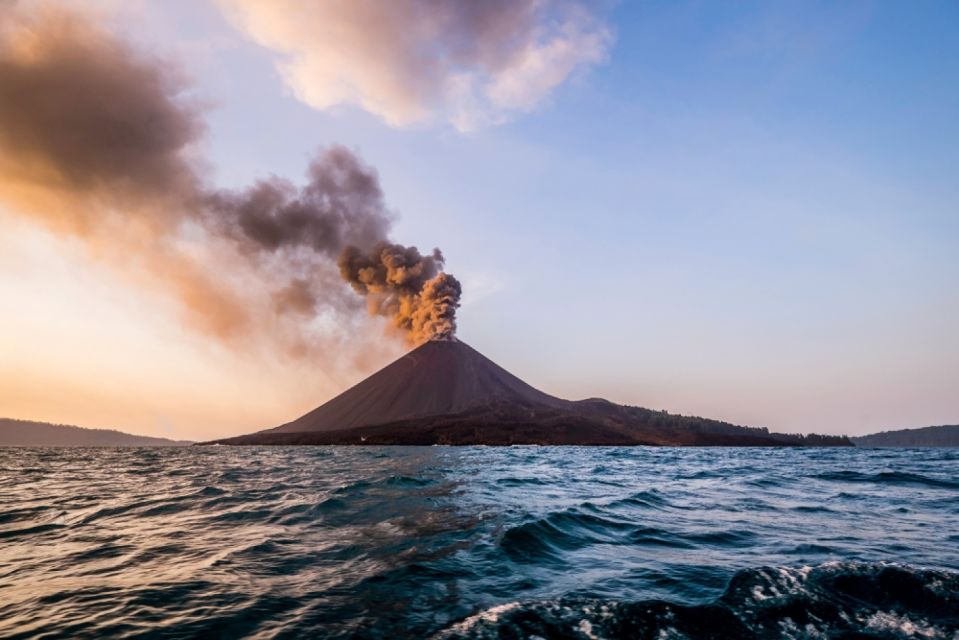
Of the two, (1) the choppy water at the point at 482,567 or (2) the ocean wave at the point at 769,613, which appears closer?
(2) the ocean wave at the point at 769,613

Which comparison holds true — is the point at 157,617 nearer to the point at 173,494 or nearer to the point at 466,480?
the point at 173,494

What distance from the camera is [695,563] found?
9273 mm

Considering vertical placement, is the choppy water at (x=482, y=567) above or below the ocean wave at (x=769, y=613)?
below

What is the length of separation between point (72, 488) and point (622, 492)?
83.6ft

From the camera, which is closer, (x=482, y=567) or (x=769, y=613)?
(x=769, y=613)

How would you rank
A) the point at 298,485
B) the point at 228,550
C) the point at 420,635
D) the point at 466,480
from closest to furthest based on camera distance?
the point at 420,635 → the point at 228,550 → the point at 298,485 → the point at 466,480

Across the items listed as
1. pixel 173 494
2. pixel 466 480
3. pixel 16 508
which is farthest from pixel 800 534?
pixel 16 508

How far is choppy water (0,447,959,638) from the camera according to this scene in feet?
20.9

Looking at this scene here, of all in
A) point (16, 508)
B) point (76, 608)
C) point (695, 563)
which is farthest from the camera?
point (16, 508)

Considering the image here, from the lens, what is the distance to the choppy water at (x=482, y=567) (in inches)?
251

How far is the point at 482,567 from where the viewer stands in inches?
356

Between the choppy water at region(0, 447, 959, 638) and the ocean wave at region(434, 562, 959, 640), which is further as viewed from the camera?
the choppy water at region(0, 447, 959, 638)

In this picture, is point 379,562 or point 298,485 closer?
point 379,562

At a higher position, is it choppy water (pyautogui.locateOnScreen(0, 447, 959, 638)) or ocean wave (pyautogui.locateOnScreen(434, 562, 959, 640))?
ocean wave (pyautogui.locateOnScreen(434, 562, 959, 640))
